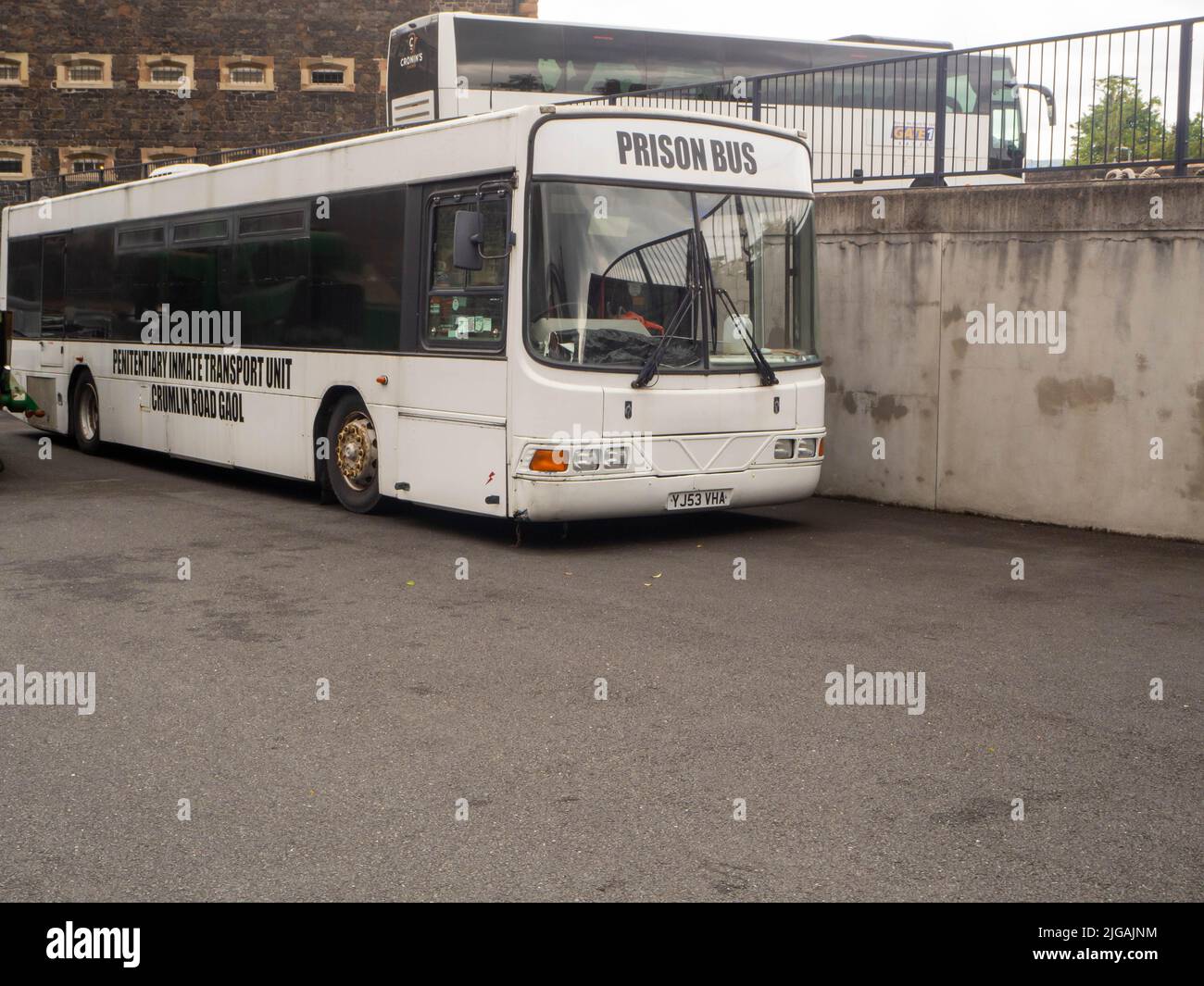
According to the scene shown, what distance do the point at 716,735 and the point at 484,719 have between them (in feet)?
3.14

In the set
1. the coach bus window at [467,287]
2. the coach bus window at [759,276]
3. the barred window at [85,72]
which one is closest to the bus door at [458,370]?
the coach bus window at [467,287]

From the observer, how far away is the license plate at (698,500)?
10953 mm

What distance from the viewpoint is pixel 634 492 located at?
1073 cm

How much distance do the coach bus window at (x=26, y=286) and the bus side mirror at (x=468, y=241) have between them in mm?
10185

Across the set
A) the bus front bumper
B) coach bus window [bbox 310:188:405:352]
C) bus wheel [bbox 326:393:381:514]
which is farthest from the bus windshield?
bus wheel [bbox 326:393:381:514]

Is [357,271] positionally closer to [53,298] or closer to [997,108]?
[997,108]

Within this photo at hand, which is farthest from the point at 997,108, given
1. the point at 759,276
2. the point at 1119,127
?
the point at 759,276

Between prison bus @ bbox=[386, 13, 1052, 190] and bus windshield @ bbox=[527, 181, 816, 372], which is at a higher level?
prison bus @ bbox=[386, 13, 1052, 190]

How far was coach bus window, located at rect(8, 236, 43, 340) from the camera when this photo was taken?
1911 centimetres

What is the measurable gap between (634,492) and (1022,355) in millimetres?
3826

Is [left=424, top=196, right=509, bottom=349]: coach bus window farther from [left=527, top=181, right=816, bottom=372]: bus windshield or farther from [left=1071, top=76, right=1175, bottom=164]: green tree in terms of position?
[left=1071, top=76, right=1175, bottom=164]: green tree

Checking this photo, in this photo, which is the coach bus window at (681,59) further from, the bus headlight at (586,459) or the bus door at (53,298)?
the bus headlight at (586,459)
